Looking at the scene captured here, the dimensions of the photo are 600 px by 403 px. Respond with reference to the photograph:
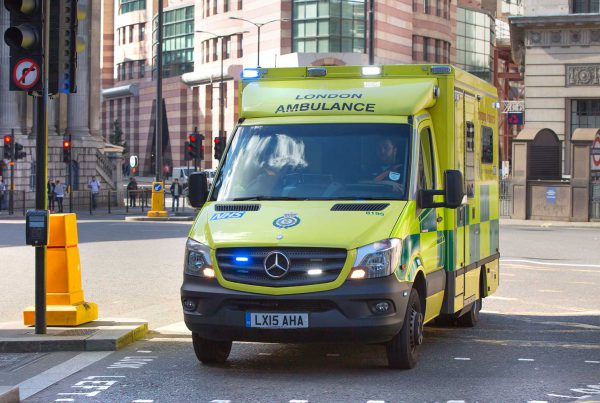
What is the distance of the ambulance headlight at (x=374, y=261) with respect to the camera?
9.21 m

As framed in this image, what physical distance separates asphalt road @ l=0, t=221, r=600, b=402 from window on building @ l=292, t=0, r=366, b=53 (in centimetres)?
7713

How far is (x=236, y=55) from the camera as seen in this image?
10419 centimetres

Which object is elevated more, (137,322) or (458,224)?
(458,224)

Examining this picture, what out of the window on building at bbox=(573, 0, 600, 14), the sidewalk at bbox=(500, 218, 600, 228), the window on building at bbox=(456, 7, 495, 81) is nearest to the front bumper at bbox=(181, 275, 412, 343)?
the sidewalk at bbox=(500, 218, 600, 228)

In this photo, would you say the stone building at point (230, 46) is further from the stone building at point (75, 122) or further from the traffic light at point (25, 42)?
the traffic light at point (25, 42)

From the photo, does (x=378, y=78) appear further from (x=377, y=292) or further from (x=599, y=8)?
(x=599, y=8)

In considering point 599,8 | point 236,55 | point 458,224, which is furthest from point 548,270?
point 236,55

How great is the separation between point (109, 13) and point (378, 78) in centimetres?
14516

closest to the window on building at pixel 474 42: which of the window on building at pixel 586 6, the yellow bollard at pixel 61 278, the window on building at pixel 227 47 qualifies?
the window on building at pixel 227 47

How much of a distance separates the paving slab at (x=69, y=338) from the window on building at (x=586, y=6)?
40038mm

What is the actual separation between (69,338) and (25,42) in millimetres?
2693

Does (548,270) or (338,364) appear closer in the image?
(338,364)

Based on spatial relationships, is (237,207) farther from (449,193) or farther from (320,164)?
(449,193)

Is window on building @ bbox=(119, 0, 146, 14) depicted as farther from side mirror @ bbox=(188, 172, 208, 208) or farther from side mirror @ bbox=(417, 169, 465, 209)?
side mirror @ bbox=(417, 169, 465, 209)
